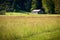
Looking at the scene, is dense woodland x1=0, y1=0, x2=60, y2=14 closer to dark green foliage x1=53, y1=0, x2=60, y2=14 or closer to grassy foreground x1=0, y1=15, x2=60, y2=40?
dark green foliage x1=53, y1=0, x2=60, y2=14

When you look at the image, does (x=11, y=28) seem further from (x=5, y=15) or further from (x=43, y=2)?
(x=43, y=2)

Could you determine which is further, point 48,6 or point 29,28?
point 48,6

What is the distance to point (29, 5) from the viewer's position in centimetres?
220

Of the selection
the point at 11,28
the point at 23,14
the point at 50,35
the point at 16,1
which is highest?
the point at 16,1

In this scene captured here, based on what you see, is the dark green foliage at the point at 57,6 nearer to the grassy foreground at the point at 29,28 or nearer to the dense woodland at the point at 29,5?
the dense woodland at the point at 29,5

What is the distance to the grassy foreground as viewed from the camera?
2006mm

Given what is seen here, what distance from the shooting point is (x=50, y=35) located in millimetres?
2066

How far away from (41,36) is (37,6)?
0.45 metres

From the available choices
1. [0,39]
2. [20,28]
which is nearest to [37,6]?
[20,28]

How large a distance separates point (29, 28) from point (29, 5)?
0.35m

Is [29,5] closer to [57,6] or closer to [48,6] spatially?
[48,6]

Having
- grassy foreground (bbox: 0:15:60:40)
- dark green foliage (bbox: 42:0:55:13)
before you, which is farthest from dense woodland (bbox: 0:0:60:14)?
grassy foreground (bbox: 0:15:60:40)

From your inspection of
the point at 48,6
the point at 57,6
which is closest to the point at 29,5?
the point at 48,6

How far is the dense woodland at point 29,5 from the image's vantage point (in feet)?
6.93
